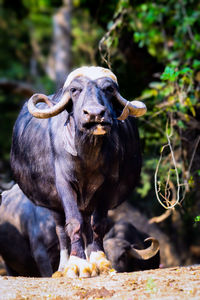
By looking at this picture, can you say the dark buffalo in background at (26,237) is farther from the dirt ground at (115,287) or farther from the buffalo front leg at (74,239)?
the dirt ground at (115,287)

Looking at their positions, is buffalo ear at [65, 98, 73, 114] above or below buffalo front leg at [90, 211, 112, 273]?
above

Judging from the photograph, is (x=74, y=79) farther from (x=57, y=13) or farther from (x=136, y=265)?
(x=57, y=13)

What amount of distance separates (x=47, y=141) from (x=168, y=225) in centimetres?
606

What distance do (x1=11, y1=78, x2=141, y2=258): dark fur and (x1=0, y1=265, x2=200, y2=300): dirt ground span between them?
0.71m

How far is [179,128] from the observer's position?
30.2ft

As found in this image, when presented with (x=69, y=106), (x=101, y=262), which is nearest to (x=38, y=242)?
(x=101, y=262)

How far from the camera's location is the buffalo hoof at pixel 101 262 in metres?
6.20

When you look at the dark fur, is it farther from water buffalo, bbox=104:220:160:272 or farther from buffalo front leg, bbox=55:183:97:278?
water buffalo, bbox=104:220:160:272

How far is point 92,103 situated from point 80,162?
2.47ft

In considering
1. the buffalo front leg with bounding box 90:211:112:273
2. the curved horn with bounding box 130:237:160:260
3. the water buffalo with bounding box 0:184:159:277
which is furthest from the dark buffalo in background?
the buffalo front leg with bounding box 90:211:112:273

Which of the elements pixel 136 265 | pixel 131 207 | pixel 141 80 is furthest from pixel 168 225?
pixel 136 265

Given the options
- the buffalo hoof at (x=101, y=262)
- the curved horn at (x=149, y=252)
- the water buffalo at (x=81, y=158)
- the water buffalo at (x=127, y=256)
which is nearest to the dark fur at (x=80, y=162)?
the water buffalo at (x=81, y=158)

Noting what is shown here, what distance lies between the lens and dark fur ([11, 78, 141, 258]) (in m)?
6.14

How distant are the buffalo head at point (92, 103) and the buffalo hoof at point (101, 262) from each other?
1373 millimetres
